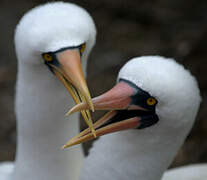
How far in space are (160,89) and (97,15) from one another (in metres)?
4.28

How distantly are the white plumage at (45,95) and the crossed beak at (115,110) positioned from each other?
401 mm

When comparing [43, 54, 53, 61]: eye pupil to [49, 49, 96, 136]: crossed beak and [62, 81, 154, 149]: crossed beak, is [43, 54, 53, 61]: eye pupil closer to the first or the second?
[49, 49, 96, 136]: crossed beak

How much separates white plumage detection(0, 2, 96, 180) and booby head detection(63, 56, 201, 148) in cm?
41

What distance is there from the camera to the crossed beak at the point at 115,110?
2.20 metres

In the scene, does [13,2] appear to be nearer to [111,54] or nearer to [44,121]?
Result: [111,54]

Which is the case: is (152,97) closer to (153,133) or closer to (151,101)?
(151,101)

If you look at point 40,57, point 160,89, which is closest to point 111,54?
point 40,57

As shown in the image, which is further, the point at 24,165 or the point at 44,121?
the point at 24,165

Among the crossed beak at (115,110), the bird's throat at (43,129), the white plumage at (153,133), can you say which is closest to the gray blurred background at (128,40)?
the bird's throat at (43,129)

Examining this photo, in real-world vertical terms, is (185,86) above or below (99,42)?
above

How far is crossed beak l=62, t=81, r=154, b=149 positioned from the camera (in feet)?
7.20

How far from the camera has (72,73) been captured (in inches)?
94.1

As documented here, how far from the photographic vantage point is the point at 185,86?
2.19 metres

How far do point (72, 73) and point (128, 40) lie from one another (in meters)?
3.68
